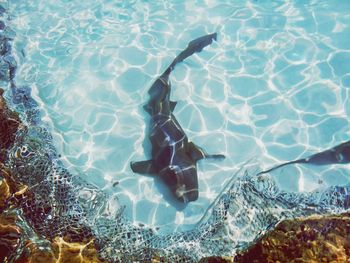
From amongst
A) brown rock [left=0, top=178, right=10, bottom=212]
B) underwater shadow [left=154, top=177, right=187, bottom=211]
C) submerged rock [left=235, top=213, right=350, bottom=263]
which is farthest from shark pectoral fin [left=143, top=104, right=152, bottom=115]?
submerged rock [left=235, top=213, right=350, bottom=263]

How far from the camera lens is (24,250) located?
423 cm

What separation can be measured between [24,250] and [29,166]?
1.88m

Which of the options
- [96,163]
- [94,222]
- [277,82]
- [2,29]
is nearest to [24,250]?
[94,222]

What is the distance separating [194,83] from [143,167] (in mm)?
2273

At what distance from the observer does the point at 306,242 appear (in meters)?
4.02

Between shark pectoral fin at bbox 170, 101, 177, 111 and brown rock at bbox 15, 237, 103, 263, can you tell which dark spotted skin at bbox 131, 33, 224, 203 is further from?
brown rock at bbox 15, 237, 103, 263

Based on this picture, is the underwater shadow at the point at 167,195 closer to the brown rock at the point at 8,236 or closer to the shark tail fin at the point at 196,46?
the brown rock at the point at 8,236

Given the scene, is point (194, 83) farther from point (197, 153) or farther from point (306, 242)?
point (306, 242)

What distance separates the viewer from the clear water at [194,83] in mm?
6102

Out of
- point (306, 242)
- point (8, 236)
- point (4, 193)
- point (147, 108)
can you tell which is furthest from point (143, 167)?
point (306, 242)

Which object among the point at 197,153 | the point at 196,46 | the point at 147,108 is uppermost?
the point at 196,46

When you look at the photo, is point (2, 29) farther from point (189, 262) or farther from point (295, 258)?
point (295, 258)

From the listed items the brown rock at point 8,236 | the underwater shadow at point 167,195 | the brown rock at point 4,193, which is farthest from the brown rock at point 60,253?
the underwater shadow at point 167,195

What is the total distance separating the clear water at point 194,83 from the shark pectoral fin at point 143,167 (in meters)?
0.19
